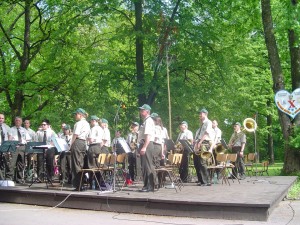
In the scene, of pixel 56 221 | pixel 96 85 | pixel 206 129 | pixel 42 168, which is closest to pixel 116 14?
pixel 96 85

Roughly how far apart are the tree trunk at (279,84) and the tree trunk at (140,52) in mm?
5541

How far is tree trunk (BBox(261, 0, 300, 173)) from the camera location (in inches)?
659

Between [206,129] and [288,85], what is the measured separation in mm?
19519

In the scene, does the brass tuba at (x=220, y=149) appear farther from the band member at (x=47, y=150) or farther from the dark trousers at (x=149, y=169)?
the band member at (x=47, y=150)

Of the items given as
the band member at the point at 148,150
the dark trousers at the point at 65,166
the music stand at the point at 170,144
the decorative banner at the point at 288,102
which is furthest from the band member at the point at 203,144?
the decorative banner at the point at 288,102

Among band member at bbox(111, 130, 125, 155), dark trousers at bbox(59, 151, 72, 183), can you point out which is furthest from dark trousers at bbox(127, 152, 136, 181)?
dark trousers at bbox(59, 151, 72, 183)

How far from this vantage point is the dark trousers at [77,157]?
11.3m

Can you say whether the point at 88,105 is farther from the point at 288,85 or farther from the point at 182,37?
the point at 288,85

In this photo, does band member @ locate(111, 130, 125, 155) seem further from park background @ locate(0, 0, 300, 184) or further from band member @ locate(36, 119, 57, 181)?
park background @ locate(0, 0, 300, 184)

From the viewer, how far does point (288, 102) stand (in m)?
16.5

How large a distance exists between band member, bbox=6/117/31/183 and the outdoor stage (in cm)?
206

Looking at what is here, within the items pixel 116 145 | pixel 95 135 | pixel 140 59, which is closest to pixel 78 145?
pixel 95 135

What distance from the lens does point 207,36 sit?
21.4m

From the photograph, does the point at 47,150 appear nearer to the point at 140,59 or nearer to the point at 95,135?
the point at 95,135
